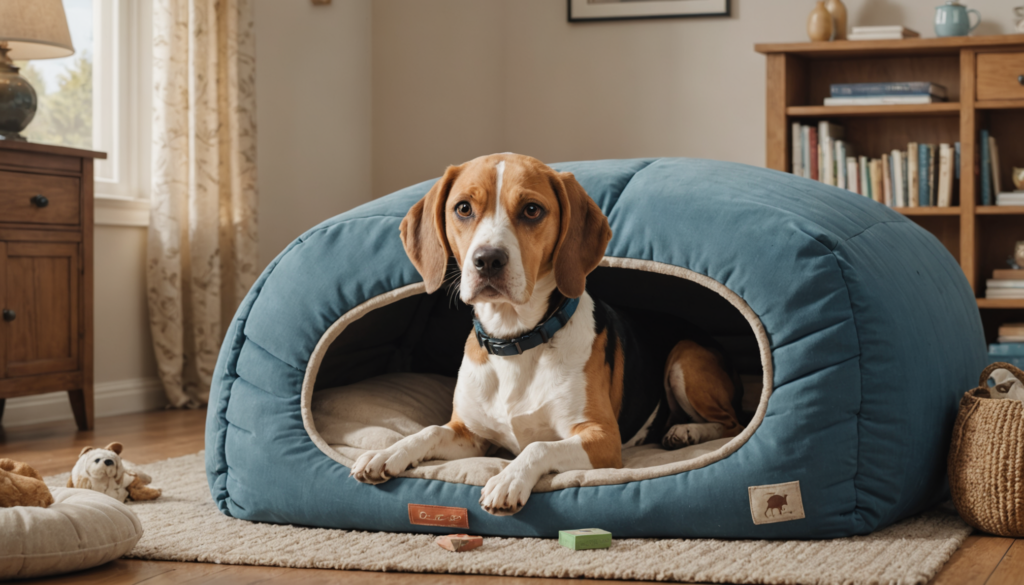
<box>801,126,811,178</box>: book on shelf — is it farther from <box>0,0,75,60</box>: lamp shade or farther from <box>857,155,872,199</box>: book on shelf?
<box>0,0,75,60</box>: lamp shade

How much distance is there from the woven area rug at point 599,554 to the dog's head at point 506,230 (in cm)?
50

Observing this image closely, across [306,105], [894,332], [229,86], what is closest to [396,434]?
[894,332]

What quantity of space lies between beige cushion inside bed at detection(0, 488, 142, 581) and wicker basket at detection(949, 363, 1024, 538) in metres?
1.66

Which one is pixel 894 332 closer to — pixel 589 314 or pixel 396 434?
pixel 589 314

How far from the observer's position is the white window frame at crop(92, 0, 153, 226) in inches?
167

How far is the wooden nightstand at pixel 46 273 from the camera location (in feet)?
11.2

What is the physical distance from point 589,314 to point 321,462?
672 mm

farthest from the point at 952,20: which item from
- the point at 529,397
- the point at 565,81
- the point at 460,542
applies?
the point at 460,542

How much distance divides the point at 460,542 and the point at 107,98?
127 inches

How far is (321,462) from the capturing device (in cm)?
213

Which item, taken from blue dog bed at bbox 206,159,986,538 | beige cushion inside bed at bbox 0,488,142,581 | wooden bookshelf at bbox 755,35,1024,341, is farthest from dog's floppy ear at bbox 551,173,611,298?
wooden bookshelf at bbox 755,35,1024,341

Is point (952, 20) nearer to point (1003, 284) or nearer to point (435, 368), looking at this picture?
point (1003, 284)

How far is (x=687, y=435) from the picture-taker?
2426 mm

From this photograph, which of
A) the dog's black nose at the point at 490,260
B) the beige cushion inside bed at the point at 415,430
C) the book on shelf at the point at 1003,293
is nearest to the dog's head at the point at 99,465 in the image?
the beige cushion inside bed at the point at 415,430
